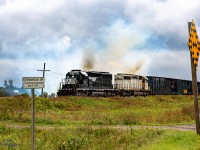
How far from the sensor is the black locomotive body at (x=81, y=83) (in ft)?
172

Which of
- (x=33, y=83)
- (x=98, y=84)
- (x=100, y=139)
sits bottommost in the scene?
(x=100, y=139)

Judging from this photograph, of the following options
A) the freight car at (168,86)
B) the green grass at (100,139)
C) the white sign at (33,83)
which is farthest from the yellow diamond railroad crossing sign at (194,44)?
the freight car at (168,86)

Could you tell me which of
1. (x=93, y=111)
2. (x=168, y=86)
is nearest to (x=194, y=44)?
(x=93, y=111)

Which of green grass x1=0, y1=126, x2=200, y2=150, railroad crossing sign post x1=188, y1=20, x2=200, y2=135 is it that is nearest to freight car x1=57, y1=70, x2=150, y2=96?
green grass x1=0, y1=126, x2=200, y2=150

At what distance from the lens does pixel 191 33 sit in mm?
18188

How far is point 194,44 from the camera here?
18172 millimetres

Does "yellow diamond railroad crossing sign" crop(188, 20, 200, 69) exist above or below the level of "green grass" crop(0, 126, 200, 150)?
above

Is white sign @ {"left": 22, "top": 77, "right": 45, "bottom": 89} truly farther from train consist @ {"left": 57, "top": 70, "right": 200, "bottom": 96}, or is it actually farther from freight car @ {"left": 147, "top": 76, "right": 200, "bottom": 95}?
freight car @ {"left": 147, "top": 76, "right": 200, "bottom": 95}

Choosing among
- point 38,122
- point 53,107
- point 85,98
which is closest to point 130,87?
point 85,98

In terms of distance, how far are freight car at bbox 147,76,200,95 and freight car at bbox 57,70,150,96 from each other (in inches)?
269

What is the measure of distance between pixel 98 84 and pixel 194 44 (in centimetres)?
3721

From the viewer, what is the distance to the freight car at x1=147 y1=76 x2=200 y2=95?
7080cm

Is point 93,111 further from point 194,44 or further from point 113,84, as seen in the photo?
point 194,44

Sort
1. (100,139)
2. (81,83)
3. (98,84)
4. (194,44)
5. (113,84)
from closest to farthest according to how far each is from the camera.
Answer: (194,44) < (100,139) < (81,83) < (98,84) < (113,84)
